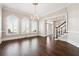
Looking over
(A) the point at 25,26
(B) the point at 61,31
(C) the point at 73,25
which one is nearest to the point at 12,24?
(A) the point at 25,26

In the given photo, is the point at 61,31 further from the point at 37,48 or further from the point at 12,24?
the point at 12,24

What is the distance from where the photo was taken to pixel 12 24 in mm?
1898

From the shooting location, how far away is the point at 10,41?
1853mm

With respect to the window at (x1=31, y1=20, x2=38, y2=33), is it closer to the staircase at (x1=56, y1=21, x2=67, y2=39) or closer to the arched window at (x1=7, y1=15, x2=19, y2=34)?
the arched window at (x1=7, y1=15, x2=19, y2=34)

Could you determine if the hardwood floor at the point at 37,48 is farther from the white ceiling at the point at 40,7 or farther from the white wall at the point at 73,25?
the white ceiling at the point at 40,7

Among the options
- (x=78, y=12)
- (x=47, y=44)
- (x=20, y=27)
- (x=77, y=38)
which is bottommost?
(x=47, y=44)

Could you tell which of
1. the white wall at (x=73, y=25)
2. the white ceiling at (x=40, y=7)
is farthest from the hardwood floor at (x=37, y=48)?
the white ceiling at (x=40, y=7)

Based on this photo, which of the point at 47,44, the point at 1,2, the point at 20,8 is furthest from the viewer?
the point at 47,44

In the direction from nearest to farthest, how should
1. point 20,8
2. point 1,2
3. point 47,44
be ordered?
point 1,2
point 20,8
point 47,44

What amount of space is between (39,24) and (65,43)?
69 cm

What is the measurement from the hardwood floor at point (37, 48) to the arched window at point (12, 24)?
0.67ft

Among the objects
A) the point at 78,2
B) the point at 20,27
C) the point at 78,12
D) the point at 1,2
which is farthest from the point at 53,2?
the point at 1,2

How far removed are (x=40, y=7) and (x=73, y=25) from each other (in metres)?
0.82

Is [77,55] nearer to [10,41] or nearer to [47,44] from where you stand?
[47,44]
